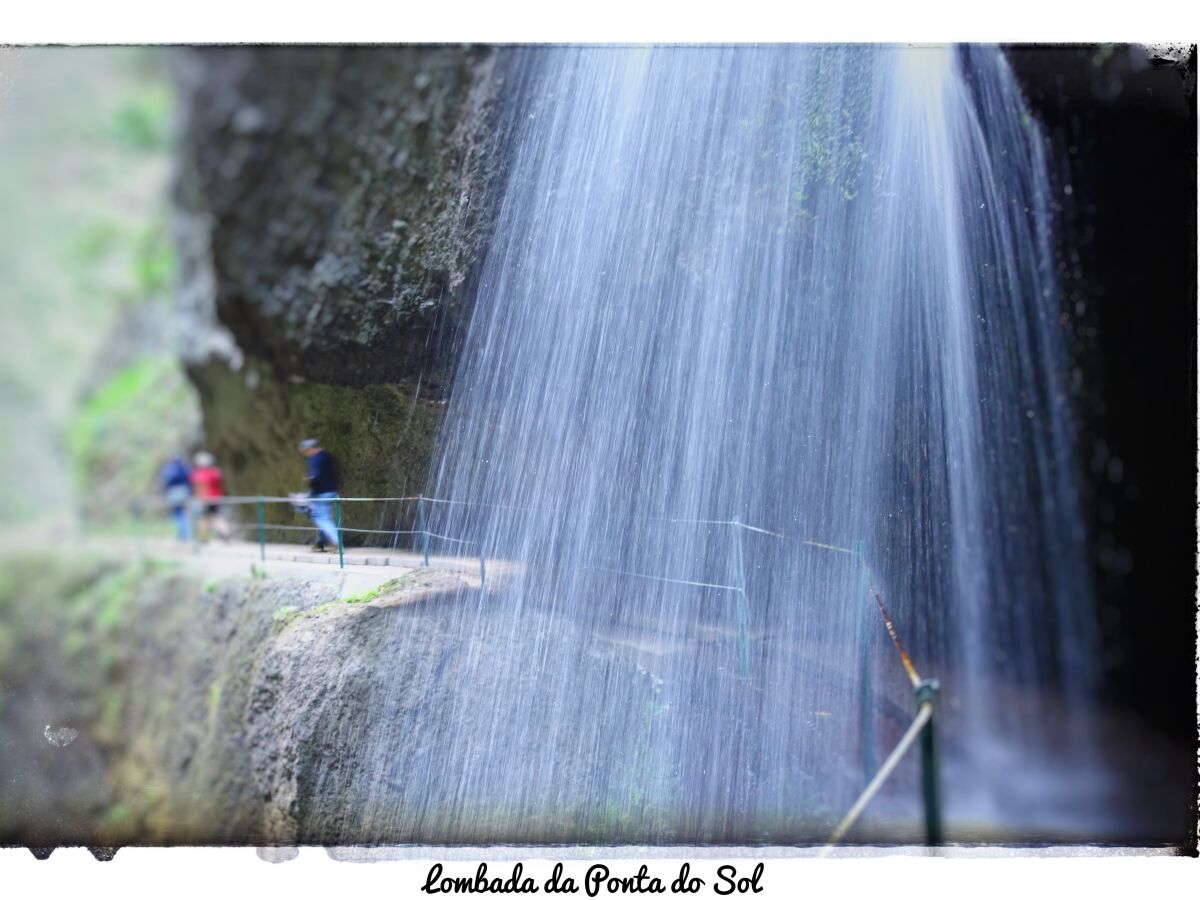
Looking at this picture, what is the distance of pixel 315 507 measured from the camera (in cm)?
338

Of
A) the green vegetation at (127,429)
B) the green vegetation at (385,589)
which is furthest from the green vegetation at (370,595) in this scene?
the green vegetation at (127,429)

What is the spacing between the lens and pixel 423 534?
3.09 metres

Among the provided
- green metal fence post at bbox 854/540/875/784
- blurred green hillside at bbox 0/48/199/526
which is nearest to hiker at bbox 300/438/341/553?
blurred green hillside at bbox 0/48/199/526

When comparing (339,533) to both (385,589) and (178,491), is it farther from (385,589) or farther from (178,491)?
(178,491)

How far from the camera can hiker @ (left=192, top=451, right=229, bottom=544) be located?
421cm

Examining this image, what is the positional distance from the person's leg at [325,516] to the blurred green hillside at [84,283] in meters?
1.62

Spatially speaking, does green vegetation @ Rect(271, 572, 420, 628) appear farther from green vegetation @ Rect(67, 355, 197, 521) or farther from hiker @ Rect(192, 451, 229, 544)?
green vegetation @ Rect(67, 355, 197, 521)

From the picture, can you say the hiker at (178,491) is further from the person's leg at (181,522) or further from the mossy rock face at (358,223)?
the mossy rock face at (358,223)

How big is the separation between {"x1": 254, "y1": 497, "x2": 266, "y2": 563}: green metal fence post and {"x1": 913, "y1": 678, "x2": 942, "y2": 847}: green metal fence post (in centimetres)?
277

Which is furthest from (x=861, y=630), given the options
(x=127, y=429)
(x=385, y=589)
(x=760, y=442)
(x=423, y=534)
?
(x=127, y=429)

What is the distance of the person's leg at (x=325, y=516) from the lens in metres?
3.24

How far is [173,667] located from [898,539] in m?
3.36

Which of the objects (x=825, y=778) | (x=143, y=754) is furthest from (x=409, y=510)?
(x=825, y=778)

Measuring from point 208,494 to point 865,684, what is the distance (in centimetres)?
382
